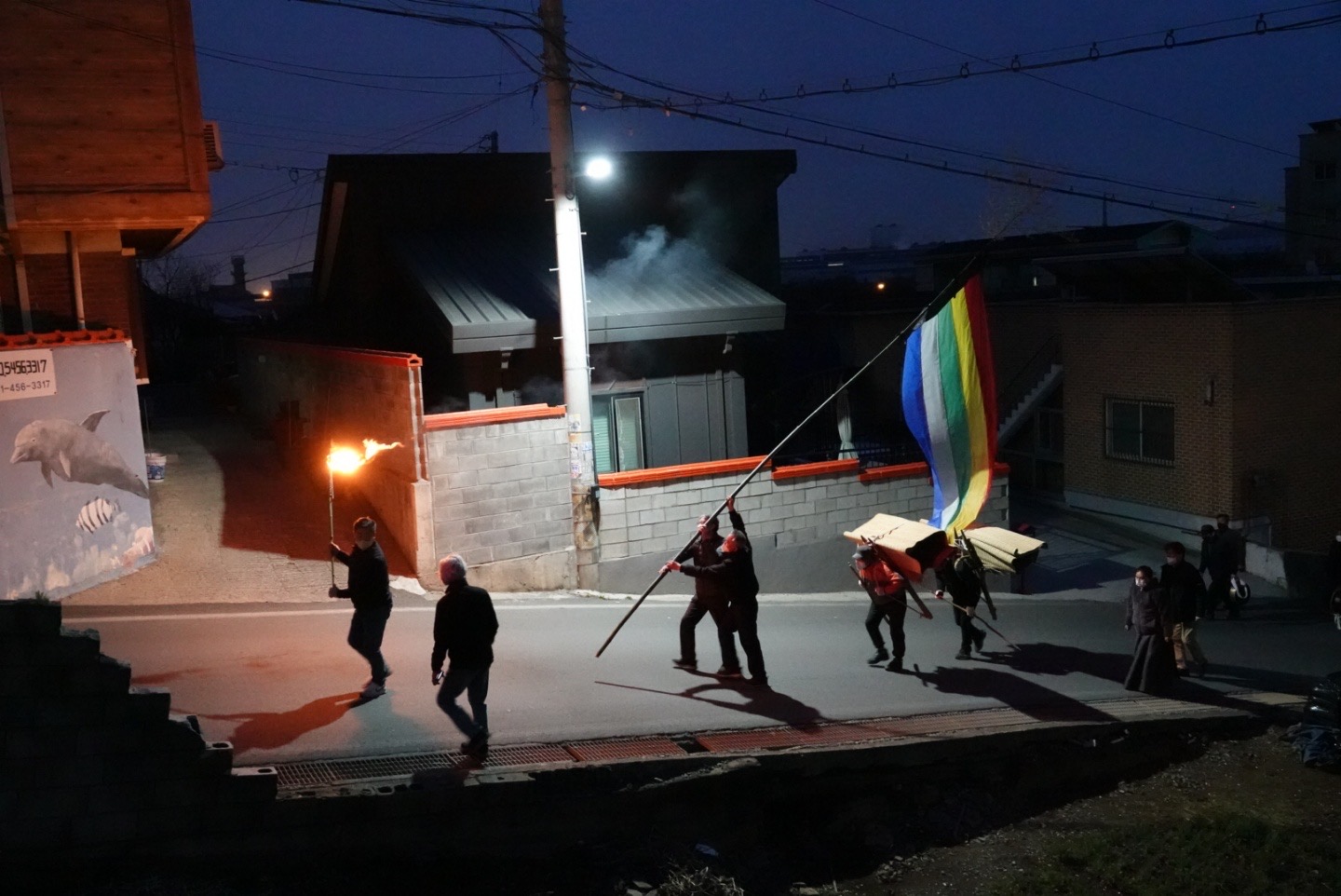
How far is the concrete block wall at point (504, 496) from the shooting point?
45.9 feet

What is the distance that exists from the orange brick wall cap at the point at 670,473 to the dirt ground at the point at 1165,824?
654 cm

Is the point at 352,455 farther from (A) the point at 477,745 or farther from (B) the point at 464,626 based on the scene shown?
(A) the point at 477,745

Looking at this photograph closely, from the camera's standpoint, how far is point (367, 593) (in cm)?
927

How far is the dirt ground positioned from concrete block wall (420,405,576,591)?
7.30m

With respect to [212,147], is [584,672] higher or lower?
lower

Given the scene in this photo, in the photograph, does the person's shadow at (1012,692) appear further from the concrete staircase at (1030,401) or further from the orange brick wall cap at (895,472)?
the concrete staircase at (1030,401)

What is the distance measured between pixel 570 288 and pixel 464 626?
22.9ft

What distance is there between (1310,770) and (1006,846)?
3955 millimetres

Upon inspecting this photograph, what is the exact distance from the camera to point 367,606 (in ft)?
30.6

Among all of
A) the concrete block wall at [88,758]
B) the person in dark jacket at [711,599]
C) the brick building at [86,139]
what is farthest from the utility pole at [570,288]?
the concrete block wall at [88,758]

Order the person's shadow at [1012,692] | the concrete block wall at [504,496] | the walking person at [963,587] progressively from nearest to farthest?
1. the person's shadow at [1012,692]
2. the walking person at [963,587]
3. the concrete block wall at [504,496]

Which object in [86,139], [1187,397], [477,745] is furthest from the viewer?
[1187,397]

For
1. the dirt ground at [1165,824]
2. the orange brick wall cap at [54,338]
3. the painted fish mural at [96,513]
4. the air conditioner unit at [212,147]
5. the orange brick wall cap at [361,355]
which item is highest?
the air conditioner unit at [212,147]

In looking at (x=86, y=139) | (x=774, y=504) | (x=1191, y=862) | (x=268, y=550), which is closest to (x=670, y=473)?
(x=774, y=504)
